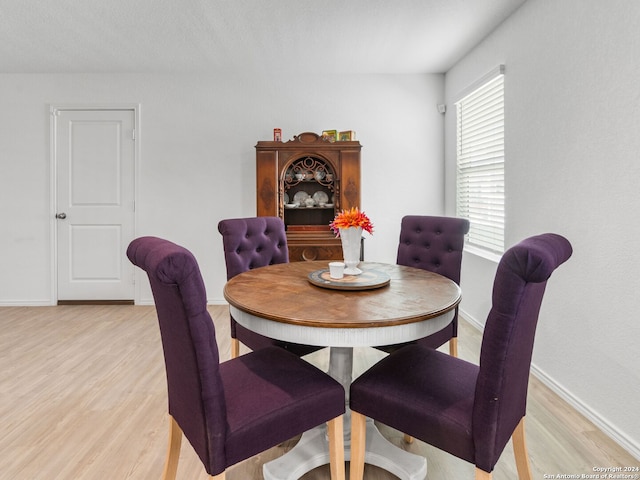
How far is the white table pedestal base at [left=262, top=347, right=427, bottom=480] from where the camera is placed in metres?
1.57

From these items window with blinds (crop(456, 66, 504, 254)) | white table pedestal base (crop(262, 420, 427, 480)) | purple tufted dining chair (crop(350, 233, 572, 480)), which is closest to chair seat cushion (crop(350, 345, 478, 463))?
purple tufted dining chair (crop(350, 233, 572, 480))

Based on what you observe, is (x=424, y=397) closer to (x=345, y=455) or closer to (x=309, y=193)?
(x=345, y=455)

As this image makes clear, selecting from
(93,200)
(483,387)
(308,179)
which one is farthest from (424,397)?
(93,200)

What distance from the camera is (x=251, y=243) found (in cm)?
244

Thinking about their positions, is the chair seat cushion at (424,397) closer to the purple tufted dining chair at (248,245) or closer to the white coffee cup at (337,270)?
the white coffee cup at (337,270)

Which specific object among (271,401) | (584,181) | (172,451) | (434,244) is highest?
(584,181)

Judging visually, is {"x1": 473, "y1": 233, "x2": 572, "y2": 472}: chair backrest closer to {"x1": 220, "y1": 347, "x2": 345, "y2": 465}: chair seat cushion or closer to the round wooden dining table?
the round wooden dining table

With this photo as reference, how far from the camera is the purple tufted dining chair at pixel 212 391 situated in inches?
41.3

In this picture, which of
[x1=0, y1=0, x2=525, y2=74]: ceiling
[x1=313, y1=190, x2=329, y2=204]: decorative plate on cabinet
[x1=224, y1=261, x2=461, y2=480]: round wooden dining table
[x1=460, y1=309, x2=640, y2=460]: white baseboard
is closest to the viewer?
[x1=224, y1=261, x2=461, y2=480]: round wooden dining table

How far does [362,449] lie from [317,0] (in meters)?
2.62

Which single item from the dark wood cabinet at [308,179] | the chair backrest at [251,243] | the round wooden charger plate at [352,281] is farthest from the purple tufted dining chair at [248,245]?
the dark wood cabinet at [308,179]

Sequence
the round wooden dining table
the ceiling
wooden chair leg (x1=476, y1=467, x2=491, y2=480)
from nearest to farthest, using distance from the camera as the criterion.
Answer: wooden chair leg (x1=476, y1=467, x2=491, y2=480) → the round wooden dining table → the ceiling

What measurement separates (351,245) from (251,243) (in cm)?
78

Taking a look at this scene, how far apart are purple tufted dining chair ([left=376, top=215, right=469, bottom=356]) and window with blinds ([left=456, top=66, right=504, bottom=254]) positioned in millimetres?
1023
